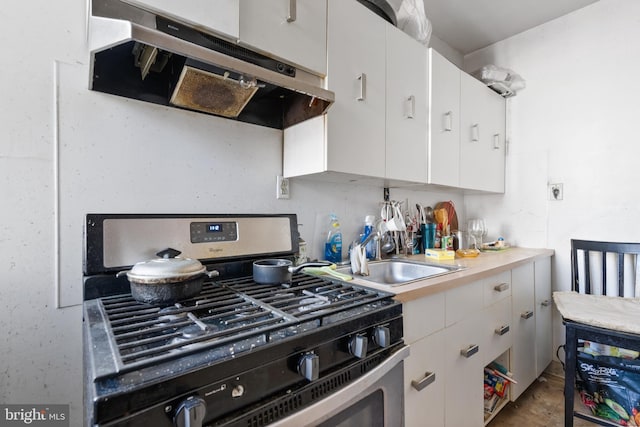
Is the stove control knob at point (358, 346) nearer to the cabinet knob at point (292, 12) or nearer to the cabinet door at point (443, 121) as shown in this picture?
the cabinet knob at point (292, 12)

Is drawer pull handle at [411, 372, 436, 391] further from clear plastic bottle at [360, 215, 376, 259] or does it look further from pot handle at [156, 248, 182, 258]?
pot handle at [156, 248, 182, 258]

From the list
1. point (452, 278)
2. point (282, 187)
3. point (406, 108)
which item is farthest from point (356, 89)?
point (452, 278)

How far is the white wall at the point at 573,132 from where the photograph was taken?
77.0 inches

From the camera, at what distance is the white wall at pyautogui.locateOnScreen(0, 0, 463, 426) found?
2.84ft

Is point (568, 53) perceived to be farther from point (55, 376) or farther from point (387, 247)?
point (55, 376)

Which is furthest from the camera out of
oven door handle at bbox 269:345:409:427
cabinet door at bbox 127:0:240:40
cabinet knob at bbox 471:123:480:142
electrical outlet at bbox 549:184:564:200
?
electrical outlet at bbox 549:184:564:200

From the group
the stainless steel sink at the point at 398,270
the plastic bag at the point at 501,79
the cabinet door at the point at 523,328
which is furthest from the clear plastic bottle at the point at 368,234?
the plastic bag at the point at 501,79

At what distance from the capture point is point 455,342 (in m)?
1.27

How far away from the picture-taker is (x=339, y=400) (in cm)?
71

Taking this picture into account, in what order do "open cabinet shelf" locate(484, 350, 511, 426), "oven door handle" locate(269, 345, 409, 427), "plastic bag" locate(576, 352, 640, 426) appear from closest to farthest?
"oven door handle" locate(269, 345, 409, 427) < "plastic bag" locate(576, 352, 640, 426) < "open cabinet shelf" locate(484, 350, 511, 426)


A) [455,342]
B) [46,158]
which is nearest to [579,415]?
[455,342]

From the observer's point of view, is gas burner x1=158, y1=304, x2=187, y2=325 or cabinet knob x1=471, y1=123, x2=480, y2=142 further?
cabinet knob x1=471, y1=123, x2=480, y2=142

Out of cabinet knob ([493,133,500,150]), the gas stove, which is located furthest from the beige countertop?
cabinet knob ([493,133,500,150])

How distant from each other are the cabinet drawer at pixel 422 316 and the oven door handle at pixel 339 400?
184 millimetres
